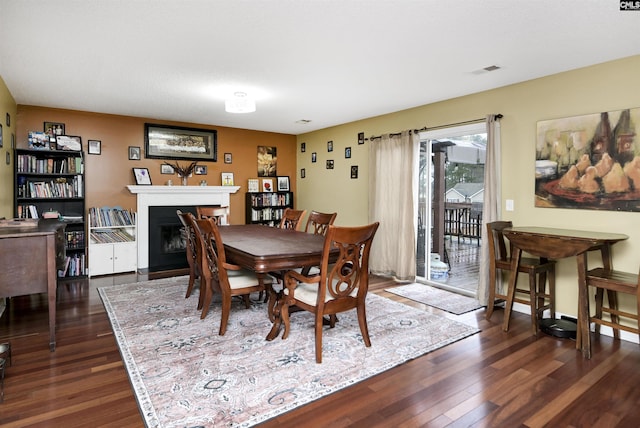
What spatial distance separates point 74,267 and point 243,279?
3.31 metres

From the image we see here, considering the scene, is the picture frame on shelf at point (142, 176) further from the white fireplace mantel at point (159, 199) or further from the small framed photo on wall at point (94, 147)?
the small framed photo on wall at point (94, 147)

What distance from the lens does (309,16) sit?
2.40 m

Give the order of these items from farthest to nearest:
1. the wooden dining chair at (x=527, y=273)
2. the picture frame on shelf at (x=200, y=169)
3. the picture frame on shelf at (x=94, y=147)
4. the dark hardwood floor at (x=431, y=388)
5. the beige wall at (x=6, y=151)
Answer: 1. the picture frame on shelf at (x=200, y=169)
2. the picture frame on shelf at (x=94, y=147)
3. the beige wall at (x=6, y=151)
4. the wooden dining chair at (x=527, y=273)
5. the dark hardwood floor at (x=431, y=388)

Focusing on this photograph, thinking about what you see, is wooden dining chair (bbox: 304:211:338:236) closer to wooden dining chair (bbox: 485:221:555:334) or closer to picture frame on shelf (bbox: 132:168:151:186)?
wooden dining chair (bbox: 485:221:555:334)

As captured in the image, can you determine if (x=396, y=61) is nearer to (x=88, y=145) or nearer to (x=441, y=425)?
(x=441, y=425)

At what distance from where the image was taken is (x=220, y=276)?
2.96 metres

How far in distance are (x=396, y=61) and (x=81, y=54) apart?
2.69 m

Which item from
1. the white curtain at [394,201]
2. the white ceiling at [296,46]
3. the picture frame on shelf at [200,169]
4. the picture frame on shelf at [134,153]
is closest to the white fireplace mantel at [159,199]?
the picture frame on shelf at [200,169]

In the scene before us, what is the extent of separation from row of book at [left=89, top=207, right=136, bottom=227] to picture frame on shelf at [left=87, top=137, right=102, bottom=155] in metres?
0.83

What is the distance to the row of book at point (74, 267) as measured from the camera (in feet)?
16.3

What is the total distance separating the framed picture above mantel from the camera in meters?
5.80

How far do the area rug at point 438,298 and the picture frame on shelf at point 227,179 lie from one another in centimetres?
347

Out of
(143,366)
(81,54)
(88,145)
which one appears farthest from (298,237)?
(88,145)

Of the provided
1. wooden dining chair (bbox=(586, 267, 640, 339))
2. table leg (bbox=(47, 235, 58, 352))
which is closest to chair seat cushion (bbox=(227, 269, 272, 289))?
table leg (bbox=(47, 235, 58, 352))
